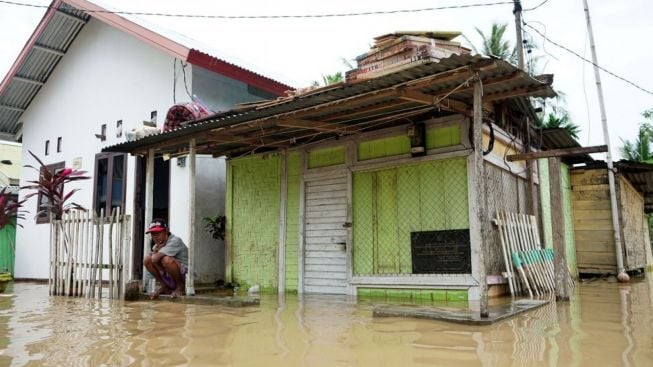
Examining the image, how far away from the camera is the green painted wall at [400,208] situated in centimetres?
677

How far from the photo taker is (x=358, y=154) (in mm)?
7781

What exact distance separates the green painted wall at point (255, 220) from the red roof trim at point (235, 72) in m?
1.93

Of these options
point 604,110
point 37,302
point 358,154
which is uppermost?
point 604,110

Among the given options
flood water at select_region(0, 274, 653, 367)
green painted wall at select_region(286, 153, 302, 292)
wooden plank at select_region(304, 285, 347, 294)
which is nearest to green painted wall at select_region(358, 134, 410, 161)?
green painted wall at select_region(286, 153, 302, 292)

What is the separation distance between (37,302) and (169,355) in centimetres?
517

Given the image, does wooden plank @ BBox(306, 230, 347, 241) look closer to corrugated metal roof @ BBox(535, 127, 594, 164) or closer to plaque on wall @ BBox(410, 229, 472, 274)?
plaque on wall @ BBox(410, 229, 472, 274)

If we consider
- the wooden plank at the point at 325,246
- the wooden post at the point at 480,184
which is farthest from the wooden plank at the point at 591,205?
the wooden post at the point at 480,184

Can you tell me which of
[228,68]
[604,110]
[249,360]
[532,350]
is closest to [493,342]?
[532,350]

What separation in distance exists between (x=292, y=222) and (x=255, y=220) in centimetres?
84

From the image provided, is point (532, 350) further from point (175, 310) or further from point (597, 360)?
point (175, 310)

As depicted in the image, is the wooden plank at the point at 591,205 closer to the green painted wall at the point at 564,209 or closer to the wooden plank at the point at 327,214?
the green painted wall at the point at 564,209

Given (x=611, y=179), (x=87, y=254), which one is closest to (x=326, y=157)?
(x=87, y=254)

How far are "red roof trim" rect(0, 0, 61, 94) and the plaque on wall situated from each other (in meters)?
10.3

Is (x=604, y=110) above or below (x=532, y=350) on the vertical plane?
above
